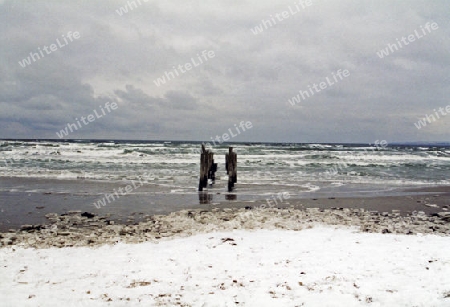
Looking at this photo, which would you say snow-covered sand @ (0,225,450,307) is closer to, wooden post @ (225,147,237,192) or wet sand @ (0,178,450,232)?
wet sand @ (0,178,450,232)

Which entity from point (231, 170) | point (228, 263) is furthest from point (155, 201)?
point (228, 263)

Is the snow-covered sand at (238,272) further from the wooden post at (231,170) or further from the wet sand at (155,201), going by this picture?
the wooden post at (231,170)

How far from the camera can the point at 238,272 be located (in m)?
5.18

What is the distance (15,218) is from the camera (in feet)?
30.0

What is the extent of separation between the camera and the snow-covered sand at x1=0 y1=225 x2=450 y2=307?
14.1 ft

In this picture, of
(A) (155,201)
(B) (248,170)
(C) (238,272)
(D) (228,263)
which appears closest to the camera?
(C) (238,272)

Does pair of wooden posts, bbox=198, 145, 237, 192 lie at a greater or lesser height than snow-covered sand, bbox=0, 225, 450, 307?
greater

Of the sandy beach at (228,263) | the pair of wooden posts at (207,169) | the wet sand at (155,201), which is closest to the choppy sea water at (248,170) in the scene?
the pair of wooden posts at (207,169)

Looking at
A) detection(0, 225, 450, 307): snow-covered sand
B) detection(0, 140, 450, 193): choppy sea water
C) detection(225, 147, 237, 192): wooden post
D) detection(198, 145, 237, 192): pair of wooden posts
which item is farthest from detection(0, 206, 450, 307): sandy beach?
detection(0, 140, 450, 193): choppy sea water

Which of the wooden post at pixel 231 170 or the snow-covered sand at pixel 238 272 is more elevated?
the wooden post at pixel 231 170

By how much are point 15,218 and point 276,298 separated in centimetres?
819

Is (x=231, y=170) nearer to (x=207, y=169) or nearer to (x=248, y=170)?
(x=207, y=169)

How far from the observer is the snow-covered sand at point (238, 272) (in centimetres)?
430

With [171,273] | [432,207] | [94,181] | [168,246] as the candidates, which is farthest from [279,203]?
[94,181]
